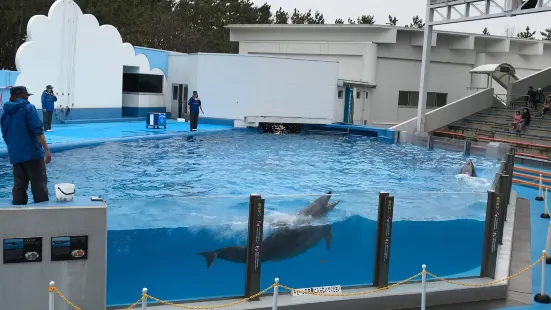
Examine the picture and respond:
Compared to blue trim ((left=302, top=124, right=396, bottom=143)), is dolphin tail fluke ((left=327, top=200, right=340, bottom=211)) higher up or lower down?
higher up

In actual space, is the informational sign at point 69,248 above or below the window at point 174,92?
below

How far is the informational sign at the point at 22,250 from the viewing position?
5051 millimetres

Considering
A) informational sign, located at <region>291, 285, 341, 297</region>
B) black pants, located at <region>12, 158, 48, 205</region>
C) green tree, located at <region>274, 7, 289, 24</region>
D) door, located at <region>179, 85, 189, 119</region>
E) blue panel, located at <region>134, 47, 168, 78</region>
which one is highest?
green tree, located at <region>274, 7, 289, 24</region>

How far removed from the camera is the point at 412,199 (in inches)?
275

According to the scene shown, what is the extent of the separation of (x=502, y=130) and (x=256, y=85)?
11.2 metres

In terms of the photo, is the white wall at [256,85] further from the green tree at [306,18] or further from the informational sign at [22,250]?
the green tree at [306,18]

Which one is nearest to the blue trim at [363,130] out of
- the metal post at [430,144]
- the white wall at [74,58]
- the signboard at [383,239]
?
the metal post at [430,144]

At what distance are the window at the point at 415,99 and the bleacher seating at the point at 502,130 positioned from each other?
5.01m

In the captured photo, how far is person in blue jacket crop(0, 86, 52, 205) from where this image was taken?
6.19 metres

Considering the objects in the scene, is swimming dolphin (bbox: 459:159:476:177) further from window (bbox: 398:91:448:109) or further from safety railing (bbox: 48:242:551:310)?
window (bbox: 398:91:448:109)

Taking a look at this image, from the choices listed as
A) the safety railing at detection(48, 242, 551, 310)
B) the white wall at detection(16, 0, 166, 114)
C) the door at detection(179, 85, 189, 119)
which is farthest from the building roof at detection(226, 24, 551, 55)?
the safety railing at detection(48, 242, 551, 310)

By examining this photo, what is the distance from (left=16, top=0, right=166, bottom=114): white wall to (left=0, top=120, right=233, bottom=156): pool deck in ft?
4.36

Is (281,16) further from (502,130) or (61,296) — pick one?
(61,296)

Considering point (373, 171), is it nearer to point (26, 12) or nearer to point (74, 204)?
point (74, 204)
